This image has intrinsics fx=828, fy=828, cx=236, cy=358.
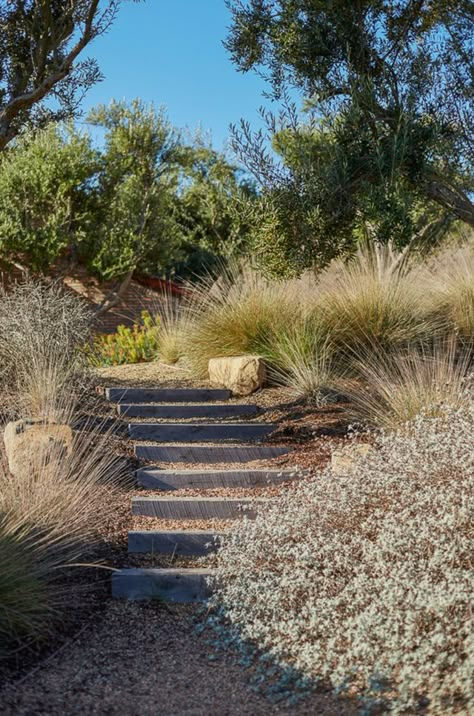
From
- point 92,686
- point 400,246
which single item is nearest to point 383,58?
point 400,246

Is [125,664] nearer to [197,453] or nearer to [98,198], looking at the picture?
[197,453]

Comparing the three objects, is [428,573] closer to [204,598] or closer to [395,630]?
[395,630]

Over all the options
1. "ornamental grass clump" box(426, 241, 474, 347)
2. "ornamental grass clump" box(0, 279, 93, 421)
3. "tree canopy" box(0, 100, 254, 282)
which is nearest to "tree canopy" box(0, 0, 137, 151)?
"ornamental grass clump" box(0, 279, 93, 421)

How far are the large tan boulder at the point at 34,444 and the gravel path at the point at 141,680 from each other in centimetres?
152

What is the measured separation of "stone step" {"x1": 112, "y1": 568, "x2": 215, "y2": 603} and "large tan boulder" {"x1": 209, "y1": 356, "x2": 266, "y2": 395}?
14.4ft

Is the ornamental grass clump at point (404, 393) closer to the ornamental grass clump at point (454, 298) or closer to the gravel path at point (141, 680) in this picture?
the ornamental grass clump at point (454, 298)

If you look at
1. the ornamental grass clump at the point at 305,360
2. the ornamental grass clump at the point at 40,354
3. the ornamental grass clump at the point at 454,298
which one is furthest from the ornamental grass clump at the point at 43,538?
the ornamental grass clump at the point at 454,298

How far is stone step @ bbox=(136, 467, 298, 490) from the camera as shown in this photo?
22.2ft

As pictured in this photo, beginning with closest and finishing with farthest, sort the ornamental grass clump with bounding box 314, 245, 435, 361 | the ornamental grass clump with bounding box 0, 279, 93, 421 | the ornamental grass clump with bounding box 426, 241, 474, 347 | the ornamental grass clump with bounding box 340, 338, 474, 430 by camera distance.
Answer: the ornamental grass clump with bounding box 340, 338, 474, 430
the ornamental grass clump with bounding box 0, 279, 93, 421
the ornamental grass clump with bounding box 314, 245, 435, 361
the ornamental grass clump with bounding box 426, 241, 474, 347

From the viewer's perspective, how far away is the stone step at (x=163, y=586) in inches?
203

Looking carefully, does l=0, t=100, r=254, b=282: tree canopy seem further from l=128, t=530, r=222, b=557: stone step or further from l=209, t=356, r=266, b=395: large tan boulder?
l=128, t=530, r=222, b=557: stone step

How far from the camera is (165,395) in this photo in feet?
30.5

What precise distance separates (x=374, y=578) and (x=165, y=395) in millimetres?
5022

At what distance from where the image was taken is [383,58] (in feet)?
25.2
